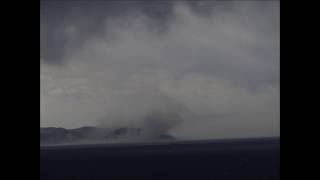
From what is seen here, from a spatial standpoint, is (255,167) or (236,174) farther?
(255,167)

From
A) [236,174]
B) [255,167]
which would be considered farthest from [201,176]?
[255,167]
